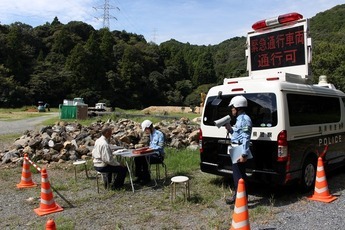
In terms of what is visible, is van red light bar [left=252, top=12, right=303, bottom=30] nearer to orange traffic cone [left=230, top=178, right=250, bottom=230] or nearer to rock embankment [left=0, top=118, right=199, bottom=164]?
rock embankment [left=0, top=118, right=199, bottom=164]

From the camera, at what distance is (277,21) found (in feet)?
30.8

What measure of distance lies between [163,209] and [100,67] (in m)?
74.3

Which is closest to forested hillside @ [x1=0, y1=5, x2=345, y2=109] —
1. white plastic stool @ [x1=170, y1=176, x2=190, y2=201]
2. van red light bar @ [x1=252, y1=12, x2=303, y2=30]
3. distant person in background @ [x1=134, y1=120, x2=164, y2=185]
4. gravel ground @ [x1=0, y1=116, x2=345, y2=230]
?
van red light bar @ [x1=252, y1=12, x2=303, y2=30]

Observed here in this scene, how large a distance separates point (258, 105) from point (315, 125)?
148 cm

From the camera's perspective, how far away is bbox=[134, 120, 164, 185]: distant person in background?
24.8 feet

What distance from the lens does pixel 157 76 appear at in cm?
8475

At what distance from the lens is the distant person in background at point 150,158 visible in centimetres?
757

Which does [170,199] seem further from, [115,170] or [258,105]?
[258,105]

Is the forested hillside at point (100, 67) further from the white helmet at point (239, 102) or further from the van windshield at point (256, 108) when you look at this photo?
the white helmet at point (239, 102)

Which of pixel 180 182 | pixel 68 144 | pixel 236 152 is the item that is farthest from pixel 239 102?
pixel 68 144

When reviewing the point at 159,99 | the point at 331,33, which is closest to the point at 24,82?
the point at 159,99

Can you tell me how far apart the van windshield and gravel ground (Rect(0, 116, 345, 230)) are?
1.46 meters

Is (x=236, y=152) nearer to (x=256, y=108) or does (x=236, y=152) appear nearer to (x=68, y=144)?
(x=256, y=108)

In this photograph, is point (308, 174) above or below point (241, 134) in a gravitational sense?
below
